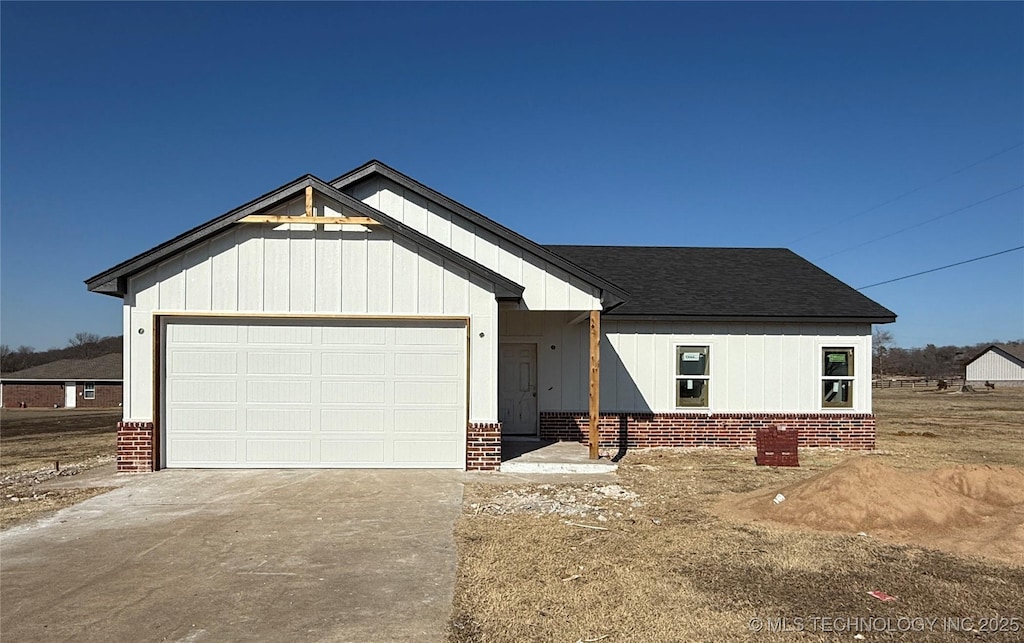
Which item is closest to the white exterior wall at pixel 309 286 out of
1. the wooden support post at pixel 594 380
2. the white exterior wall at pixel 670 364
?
the wooden support post at pixel 594 380

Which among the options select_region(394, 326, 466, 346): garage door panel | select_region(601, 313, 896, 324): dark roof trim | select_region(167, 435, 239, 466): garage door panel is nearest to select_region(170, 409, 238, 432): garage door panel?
select_region(167, 435, 239, 466): garage door panel

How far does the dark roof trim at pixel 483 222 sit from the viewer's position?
12.6 m

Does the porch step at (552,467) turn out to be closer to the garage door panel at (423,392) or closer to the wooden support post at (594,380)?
the wooden support post at (594,380)

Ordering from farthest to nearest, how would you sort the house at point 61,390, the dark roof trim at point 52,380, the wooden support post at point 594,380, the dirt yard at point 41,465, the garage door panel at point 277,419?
the house at point 61,390 < the dark roof trim at point 52,380 < the wooden support post at point 594,380 < the garage door panel at point 277,419 < the dirt yard at point 41,465

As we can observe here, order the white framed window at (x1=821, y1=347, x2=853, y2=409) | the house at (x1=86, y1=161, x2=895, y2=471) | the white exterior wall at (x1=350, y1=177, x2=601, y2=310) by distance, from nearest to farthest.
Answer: the house at (x1=86, y1=161, x2=895, y2=471)
the white exterior wall at (x1=350, y1=177, x2=601, y2=310)
the white framed window at (x1=821, y1=347, x2=853, y2=409)

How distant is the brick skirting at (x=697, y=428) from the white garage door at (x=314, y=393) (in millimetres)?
4480

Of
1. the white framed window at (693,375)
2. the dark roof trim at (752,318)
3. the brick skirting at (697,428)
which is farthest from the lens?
the white framed window at (693,375)

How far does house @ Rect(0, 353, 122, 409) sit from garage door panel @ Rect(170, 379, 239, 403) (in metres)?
43.9

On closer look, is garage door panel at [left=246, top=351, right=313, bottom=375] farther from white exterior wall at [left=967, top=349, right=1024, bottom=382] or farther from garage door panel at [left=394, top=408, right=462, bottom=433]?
white exterior wall at [left=967, top=349, right=1024, bottom=382]

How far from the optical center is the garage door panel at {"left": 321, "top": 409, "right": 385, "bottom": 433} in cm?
1173

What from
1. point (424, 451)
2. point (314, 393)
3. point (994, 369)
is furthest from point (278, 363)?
point (994, 369)

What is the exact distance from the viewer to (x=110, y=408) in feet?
154

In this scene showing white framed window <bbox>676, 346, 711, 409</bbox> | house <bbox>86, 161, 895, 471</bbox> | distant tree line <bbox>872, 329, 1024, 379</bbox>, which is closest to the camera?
house <bbox>86, 161, 895, 471</bbox>

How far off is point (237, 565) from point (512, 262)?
7.75m
